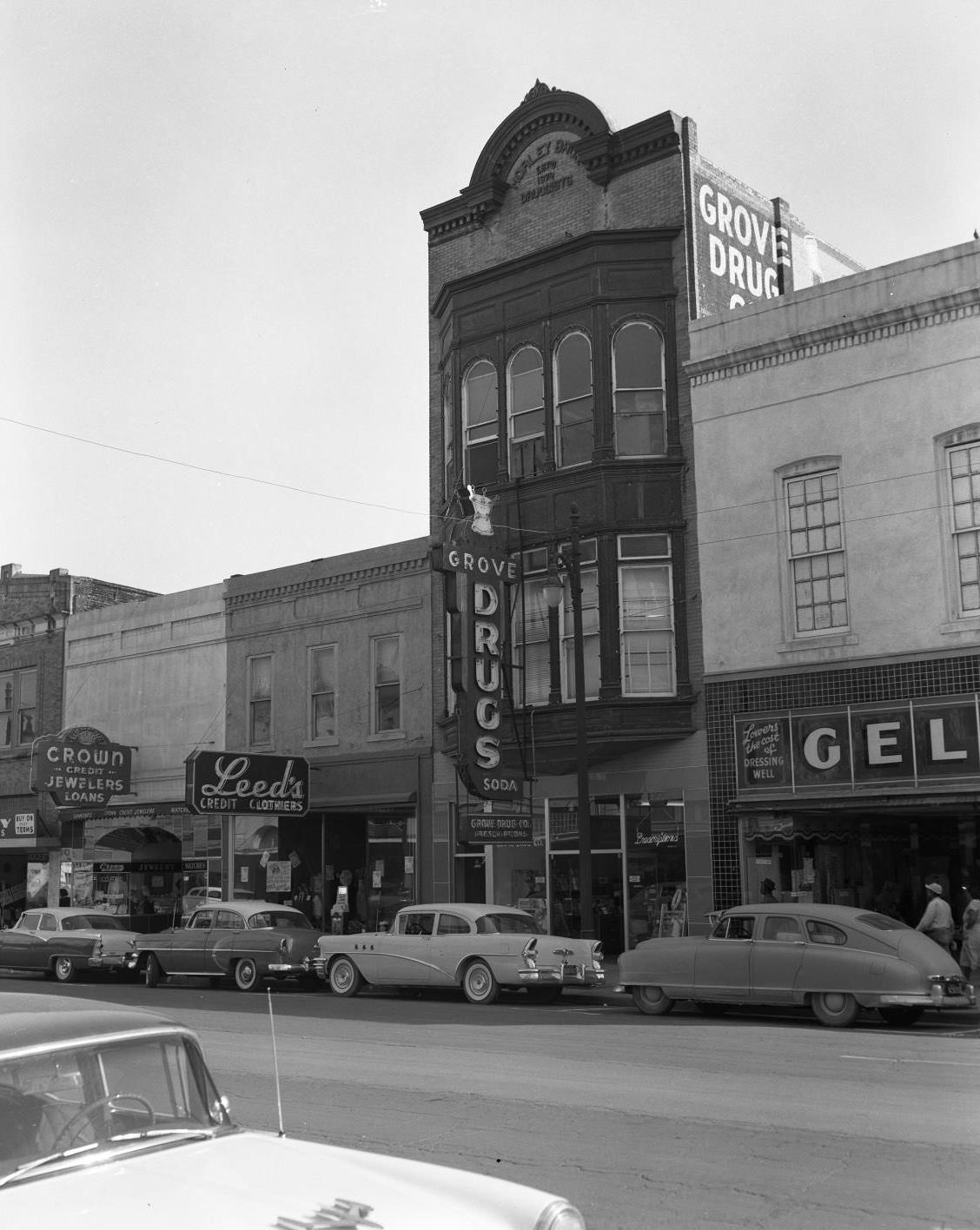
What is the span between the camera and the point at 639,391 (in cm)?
2447

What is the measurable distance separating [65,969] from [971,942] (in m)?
16.0

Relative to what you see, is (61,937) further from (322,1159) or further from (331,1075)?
(322,1159)

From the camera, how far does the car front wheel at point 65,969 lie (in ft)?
82.1

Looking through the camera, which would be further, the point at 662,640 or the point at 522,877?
the point at 522,877

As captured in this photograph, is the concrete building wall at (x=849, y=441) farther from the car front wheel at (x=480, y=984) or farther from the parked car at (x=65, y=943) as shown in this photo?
the parked car at (x=65, y=943)

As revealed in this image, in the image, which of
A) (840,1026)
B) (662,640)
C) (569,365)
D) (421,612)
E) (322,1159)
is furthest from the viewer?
(421,612)

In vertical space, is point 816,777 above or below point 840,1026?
above

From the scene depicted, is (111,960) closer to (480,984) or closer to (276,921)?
(276,921)

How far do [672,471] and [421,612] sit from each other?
6988 millimetres

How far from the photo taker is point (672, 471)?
2402cm

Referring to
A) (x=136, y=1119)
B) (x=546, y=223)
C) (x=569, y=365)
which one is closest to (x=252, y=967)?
(x=569, y=365)

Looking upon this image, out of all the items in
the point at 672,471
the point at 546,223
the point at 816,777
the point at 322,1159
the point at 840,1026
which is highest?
the point at 546,223

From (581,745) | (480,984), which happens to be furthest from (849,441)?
(480,984)

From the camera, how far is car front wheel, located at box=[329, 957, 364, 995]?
20.7m
